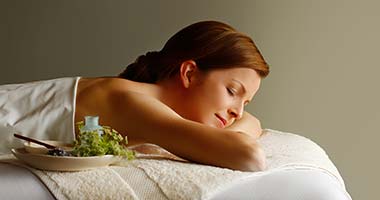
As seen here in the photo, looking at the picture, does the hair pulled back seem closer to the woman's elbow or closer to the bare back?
the bare back

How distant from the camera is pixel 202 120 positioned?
170 cm

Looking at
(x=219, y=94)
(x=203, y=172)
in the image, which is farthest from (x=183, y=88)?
(x=203, y=172)

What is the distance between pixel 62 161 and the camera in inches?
47.9

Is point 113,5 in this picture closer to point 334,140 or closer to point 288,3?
point 288,3

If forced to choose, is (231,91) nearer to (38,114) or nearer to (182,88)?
(182,88)

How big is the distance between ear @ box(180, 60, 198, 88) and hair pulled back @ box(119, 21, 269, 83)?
0.04ft

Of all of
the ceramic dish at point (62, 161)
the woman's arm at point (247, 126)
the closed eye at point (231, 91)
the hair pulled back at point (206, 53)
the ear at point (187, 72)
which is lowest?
the woman's arm at point (247, 126)

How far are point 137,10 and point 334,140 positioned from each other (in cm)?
89

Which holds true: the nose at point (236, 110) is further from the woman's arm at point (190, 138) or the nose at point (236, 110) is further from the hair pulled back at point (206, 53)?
the woman's arm at point (190, 138)

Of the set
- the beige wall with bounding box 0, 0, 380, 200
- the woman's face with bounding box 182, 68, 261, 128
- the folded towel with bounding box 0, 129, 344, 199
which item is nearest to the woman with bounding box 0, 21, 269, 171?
the woman's face with bounding box 182, 68, 261, 128

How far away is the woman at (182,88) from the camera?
1.47m

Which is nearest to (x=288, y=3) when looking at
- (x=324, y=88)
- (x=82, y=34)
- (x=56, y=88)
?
(x=324, y=88)

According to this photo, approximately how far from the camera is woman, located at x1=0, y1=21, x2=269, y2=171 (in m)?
1.47

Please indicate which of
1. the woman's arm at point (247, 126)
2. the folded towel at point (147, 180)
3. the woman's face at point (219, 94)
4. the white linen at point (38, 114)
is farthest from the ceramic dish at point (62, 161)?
the woman's arm at point (247, 126)
